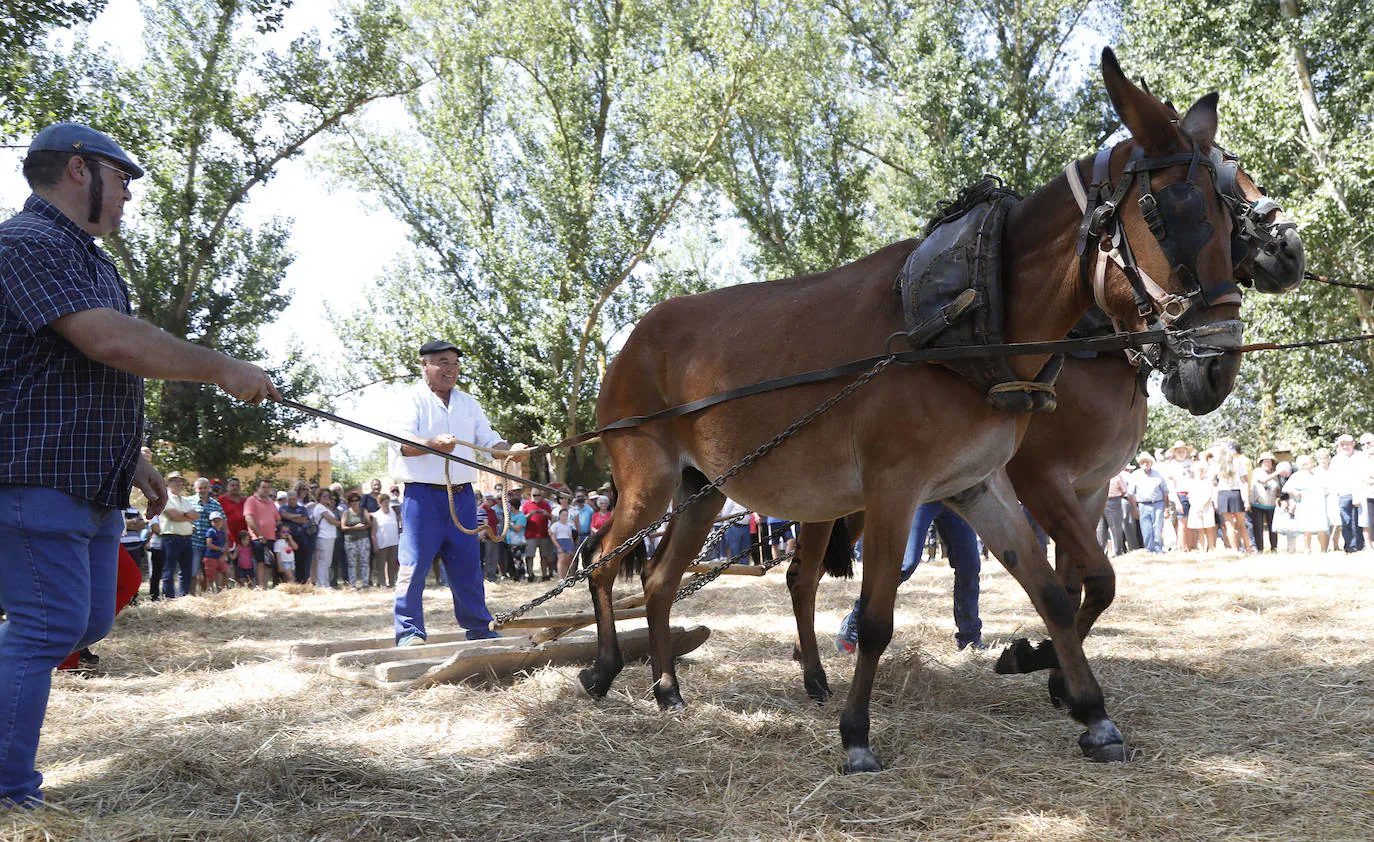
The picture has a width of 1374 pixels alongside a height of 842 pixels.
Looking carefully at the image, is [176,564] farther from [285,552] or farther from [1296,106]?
[1296,106]

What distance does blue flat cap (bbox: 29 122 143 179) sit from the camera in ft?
10.1

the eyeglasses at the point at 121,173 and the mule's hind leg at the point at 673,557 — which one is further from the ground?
the eyeglasses at the point at 121,173

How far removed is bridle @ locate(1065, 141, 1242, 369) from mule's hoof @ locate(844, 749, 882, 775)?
6.02 feet

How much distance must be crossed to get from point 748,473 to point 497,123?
23076 millimetres

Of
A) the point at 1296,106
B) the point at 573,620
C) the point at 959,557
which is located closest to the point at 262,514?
the point at 573,620

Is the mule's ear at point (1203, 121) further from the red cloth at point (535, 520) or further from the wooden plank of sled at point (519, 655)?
the red cloth at point (535, 520)

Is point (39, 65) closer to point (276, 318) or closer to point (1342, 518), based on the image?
point (276, 318)

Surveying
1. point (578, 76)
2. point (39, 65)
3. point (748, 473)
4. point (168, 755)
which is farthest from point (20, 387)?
point (578, 76)

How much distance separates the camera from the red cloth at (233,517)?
1457cm

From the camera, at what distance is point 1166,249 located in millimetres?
3242

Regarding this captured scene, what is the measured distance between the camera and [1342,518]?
1467 centimetres

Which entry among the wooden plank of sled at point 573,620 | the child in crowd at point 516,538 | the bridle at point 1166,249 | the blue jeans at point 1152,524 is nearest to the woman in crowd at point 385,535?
the child in crowd at point 516,538

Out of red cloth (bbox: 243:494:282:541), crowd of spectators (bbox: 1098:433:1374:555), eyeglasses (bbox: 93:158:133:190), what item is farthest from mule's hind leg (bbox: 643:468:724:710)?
crowd of spectators (bbox: 1098:433:1374:555)

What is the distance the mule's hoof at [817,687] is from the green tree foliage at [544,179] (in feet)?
62.4
